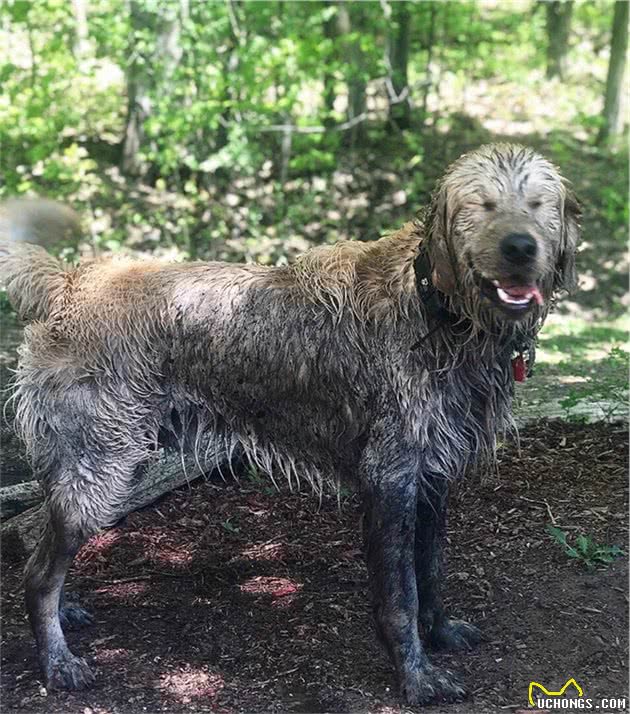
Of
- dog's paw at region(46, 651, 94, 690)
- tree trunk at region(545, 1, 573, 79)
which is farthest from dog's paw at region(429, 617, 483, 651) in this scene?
tree trunk at region(545, 1, 573, 79)

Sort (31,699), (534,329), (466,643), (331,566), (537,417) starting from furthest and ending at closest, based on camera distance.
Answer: (537,417)
(331,566)
(466,643)
(31,699)
(534,329)

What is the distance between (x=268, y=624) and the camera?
4.68m

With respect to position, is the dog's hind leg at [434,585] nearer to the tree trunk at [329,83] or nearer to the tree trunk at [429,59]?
the tree trunk at [329,83]

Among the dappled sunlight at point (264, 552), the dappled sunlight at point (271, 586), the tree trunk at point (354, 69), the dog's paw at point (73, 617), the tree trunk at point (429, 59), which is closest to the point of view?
the dog's paw at point (73, 617)

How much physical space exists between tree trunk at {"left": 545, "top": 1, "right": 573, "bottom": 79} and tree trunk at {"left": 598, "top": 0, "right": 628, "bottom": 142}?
2.73m

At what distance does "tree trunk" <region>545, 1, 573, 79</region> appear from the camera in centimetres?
1852

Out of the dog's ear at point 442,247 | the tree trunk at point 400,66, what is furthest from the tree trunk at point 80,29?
the dog's ear at point 442,247

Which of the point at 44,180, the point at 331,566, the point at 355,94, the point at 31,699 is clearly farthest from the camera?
the point at 355,94

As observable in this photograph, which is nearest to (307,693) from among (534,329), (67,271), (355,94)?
(534,329)

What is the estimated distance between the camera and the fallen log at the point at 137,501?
5.24m

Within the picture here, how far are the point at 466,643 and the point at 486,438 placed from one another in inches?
42.3

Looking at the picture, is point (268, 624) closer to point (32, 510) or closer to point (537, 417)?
point (32, 510)

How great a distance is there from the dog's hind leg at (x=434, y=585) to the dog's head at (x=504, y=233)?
1181 mm

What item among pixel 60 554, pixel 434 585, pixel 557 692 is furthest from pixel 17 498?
→ pixel 557 692
